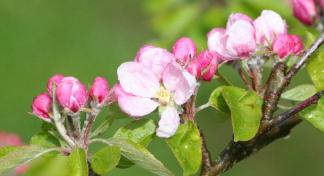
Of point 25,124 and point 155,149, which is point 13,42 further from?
point 155,149

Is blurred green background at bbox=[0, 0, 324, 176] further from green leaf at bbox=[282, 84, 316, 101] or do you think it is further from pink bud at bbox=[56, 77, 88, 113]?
pink bud at bbox=[56, 77, 88, 113]

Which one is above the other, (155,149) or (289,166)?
(155,149)

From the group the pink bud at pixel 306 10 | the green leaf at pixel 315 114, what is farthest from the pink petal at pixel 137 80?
the pink bud at pixel 306 10

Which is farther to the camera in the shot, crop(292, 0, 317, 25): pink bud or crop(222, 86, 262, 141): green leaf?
crop(292, 0, 317, 25): pink bud

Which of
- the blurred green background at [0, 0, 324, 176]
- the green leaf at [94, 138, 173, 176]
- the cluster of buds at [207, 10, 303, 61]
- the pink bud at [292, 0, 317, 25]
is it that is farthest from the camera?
the blurred green background at [0, 0, 324, 176]

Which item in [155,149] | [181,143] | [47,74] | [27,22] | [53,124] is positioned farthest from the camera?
[27,22]

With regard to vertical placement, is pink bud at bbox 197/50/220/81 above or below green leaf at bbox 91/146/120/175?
above

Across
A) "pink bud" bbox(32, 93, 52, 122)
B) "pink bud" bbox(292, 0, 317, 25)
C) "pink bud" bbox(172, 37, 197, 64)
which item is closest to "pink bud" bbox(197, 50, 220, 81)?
"pink bud" bbox(172, 37, 197, 64)

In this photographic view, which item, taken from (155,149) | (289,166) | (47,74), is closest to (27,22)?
(47,74)
